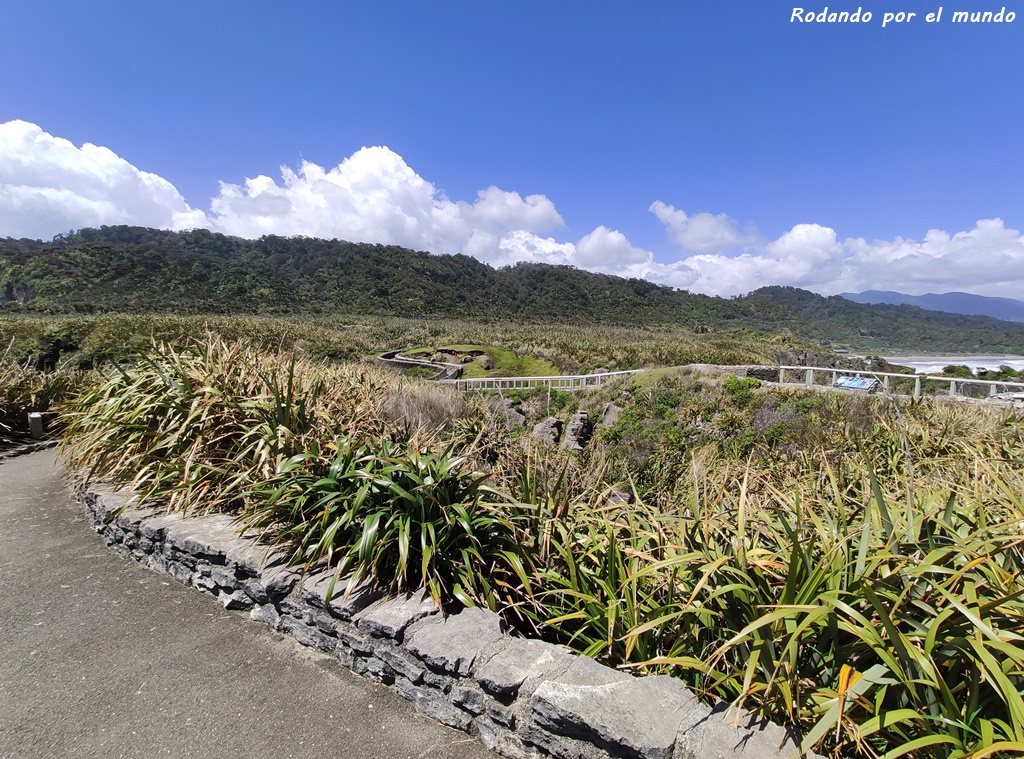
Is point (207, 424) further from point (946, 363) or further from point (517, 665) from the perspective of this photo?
point (946, 363)

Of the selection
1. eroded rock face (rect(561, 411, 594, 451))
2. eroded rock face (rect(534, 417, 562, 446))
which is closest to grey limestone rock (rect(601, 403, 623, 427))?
eroded rock face (rect(561, 411, 594, 451))

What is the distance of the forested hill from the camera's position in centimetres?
5531

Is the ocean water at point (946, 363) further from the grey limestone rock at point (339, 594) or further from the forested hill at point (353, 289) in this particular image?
the forested hill at point (353, 289)

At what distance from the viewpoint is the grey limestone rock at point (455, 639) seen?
90.5 inches

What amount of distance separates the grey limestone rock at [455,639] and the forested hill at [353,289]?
51729 mm

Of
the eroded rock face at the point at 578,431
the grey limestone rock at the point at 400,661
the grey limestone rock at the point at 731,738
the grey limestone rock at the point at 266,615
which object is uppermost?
the grey limestone rock at the point at 731,738

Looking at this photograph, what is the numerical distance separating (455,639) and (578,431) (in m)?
13.3

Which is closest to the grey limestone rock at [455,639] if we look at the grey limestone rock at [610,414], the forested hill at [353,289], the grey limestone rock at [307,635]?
the grey limestone rock at [307,635]

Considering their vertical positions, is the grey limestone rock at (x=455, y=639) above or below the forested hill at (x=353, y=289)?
below

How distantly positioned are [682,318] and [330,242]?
73.9 m

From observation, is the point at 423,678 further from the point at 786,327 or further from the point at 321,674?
the point at 786,327

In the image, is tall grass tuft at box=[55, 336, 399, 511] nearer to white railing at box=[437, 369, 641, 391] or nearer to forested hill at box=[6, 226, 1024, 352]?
white railing at box=[437, 369, 641, 391]

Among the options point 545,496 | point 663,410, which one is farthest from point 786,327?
point 545,496

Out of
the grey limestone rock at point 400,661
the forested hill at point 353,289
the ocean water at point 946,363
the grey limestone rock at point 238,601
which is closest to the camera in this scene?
the grey limestone rock at point 400,661
